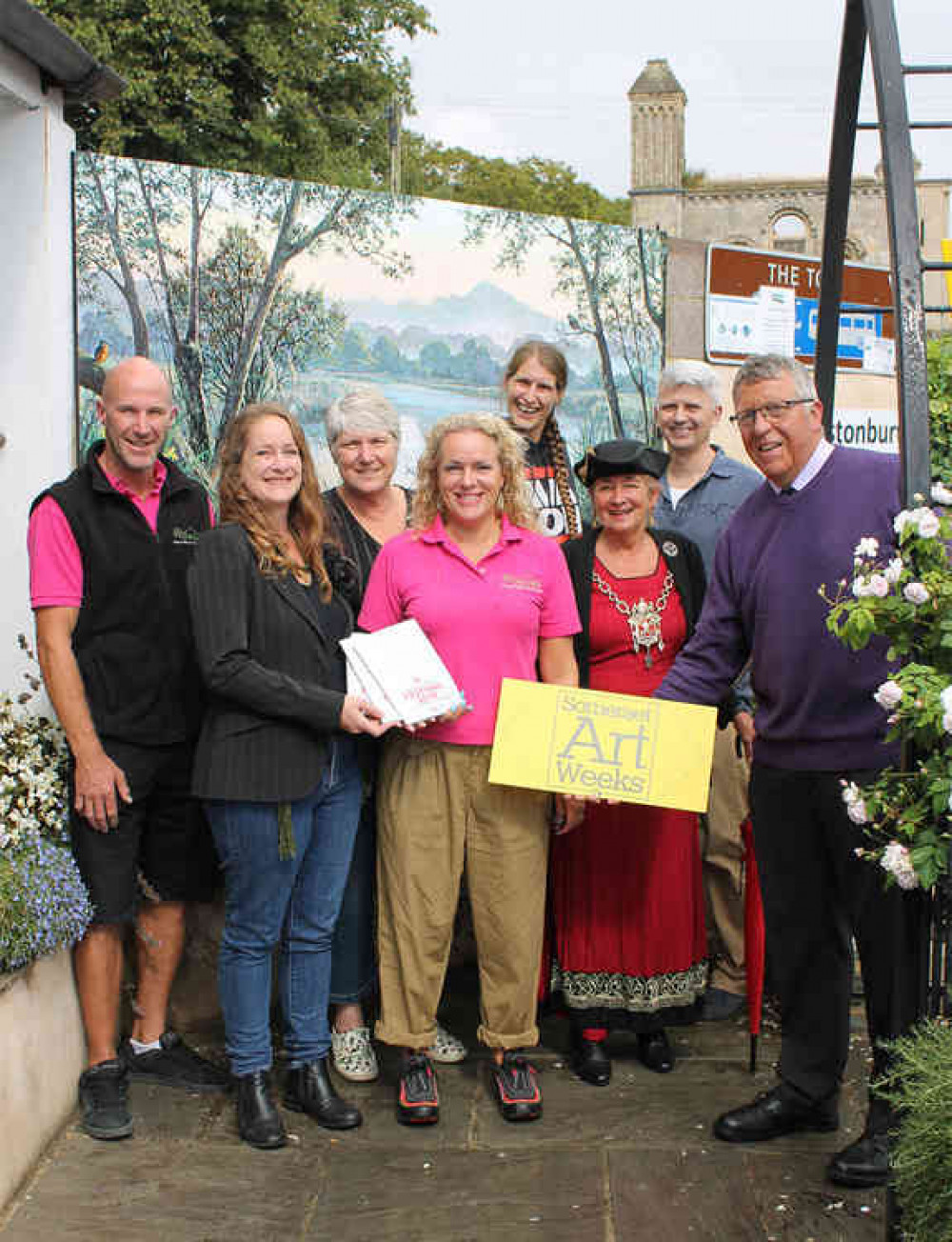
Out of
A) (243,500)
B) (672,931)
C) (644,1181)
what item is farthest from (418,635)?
(644,1181)

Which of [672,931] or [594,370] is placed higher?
[594,370]

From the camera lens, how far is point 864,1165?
341 cm

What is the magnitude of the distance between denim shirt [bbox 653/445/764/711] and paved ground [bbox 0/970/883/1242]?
4.96 ft

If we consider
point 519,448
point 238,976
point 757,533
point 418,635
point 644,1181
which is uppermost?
point 519,448

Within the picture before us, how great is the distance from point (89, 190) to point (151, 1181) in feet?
11.7

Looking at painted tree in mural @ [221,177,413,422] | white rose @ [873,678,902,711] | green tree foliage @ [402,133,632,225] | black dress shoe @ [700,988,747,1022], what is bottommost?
black dress shoe @ [700,988,747,1022]

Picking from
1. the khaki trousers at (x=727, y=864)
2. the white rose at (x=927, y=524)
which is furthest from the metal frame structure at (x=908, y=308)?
the khaki trousers at (x=727, y=864)

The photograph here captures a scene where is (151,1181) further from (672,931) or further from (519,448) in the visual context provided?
(519,448)

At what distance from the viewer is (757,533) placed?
3598mm

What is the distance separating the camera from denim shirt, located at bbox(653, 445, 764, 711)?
4465 millimetres

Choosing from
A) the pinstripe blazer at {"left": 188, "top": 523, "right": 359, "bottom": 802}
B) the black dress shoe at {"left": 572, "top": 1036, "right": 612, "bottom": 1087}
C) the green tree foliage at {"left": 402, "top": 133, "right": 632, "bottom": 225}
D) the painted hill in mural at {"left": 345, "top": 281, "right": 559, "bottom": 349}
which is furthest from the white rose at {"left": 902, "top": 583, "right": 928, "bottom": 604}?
the green tree foliage at {"left": 402, "top": 133, "right": 632, "bottom": 225}

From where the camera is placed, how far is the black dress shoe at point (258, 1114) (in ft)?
12.1

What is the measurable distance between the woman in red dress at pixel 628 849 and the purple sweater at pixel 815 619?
47cm

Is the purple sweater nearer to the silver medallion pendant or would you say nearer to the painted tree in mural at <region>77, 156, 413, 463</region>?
the silver medallion pendant
